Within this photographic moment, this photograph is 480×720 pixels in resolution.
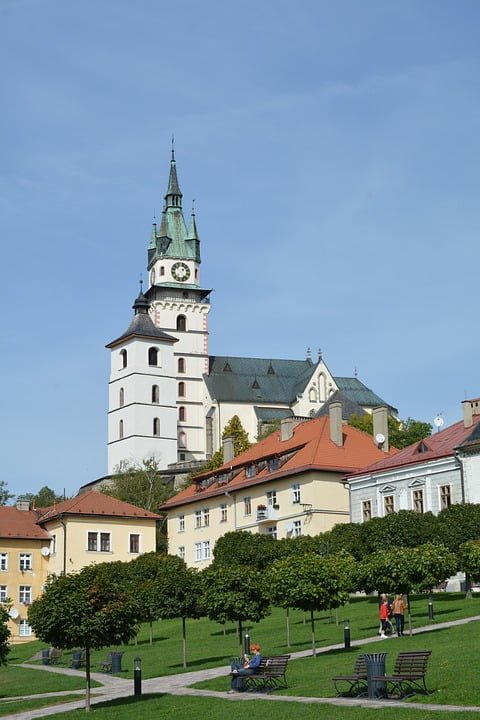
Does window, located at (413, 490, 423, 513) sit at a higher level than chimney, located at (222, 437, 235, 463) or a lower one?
lower

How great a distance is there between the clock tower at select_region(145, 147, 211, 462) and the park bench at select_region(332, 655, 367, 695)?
120623 mm

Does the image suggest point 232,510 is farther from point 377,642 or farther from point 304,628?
point 377,642

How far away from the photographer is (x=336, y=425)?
7238 cm

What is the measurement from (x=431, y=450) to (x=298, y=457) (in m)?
12.9

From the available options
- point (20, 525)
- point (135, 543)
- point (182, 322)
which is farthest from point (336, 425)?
point (182, 322)

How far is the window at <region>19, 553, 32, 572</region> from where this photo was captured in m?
75.0

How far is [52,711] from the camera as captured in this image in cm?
2928

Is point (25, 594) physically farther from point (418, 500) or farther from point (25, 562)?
point (418, 500)

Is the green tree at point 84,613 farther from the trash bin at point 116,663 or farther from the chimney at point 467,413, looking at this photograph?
the chimney at point 467,413

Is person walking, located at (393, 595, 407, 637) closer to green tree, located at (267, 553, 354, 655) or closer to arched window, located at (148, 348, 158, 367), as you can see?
green tree, located at (267, 553, 354, 655)

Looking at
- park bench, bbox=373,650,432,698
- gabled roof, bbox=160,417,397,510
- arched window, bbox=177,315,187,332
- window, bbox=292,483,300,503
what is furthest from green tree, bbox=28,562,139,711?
arched window, bbox=177,315,187,332

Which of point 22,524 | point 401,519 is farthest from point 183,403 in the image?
point 401,519

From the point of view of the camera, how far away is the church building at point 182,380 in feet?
465

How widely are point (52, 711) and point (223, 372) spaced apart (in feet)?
416
